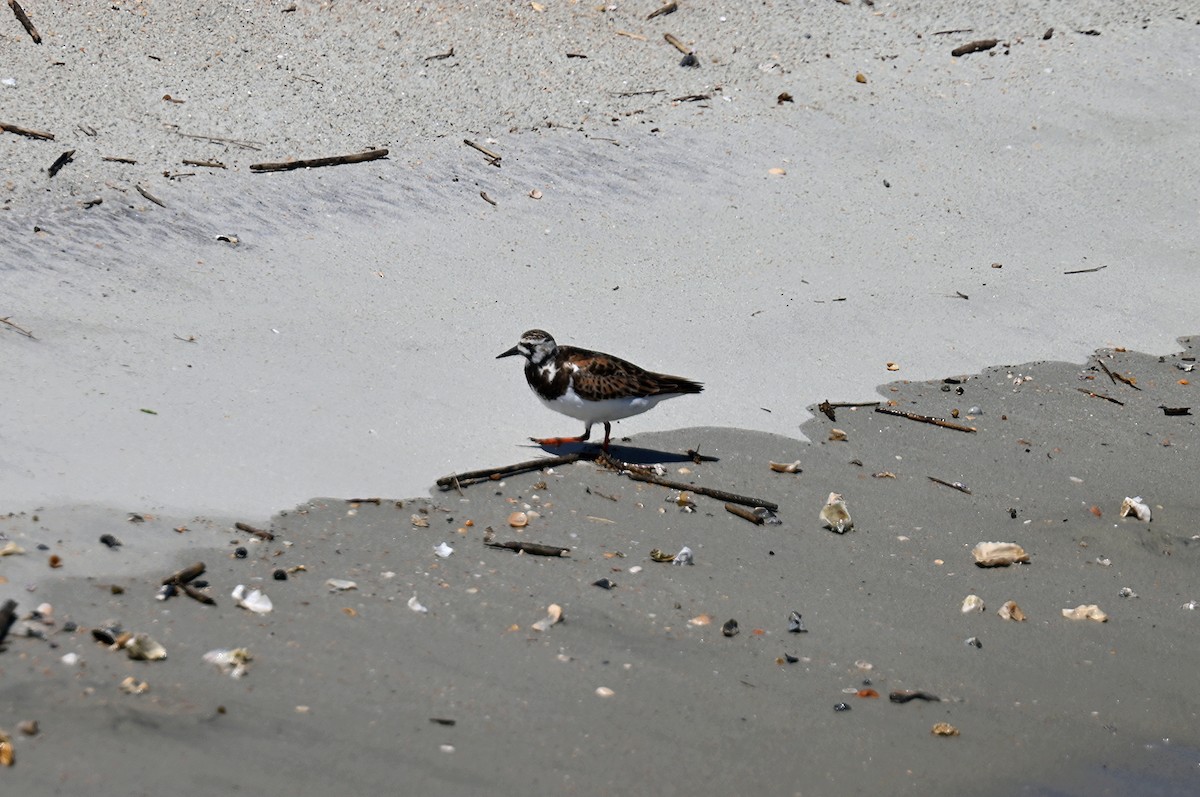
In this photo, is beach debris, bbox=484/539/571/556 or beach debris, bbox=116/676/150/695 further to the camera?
beach debris, bbox=484/539/571/556

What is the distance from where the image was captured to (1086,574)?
22.5ft

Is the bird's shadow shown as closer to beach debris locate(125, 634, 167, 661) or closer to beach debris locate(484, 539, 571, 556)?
beach debris locate(484, 539, 571, 556)

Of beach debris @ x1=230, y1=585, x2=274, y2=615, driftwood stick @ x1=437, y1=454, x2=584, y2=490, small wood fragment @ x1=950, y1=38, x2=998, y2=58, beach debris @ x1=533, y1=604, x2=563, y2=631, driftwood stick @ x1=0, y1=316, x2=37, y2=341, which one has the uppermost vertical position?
small wood fragment @ x1=950, y1=38, x2=998, y2=58

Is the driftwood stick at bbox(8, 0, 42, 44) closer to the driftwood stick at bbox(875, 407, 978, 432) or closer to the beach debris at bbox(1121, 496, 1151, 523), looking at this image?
the driftwood stick at bbox(875, 407, 978, 432)

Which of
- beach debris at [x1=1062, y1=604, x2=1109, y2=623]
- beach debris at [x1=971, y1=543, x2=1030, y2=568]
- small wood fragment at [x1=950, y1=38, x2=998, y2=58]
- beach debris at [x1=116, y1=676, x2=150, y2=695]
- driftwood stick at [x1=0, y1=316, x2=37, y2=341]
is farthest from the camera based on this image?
small wood fragment at [x1=950, y1=38, x2=998, y2=58]

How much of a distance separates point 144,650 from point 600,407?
3292 millimetres

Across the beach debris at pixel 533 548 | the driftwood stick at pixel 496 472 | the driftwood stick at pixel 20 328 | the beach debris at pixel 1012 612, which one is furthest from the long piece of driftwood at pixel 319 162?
the beach debris at pixel 1012 612

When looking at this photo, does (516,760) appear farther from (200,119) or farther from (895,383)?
(200,119)

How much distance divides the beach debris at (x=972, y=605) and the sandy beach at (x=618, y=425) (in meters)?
0.04

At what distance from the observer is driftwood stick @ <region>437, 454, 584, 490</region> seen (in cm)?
694

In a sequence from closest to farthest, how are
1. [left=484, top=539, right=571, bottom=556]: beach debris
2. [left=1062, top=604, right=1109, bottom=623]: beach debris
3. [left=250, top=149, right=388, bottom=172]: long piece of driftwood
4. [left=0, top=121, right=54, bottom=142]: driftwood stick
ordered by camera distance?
1. [left=484, top=539, right=571, bottom=556]: beach debris
2. [left=1062, top=604, right=1109, bottom=623]: beach debris
3. [left=0, top=121, right=54, bottom=142]: driftwood stick
4. [left=250, top=149, right=388, bottom=172]: long piece of driftwood

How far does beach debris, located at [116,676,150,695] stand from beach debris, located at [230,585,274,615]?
0.73 meters

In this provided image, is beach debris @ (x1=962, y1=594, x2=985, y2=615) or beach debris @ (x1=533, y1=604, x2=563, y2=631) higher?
beach debris @ (x1=533, y1=604, x2=563, y2=631)

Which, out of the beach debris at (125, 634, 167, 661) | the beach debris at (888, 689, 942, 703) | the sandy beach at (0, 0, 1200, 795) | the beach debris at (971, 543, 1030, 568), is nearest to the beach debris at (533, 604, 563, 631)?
the sandy beach at (0, 0, 1200, 795)
